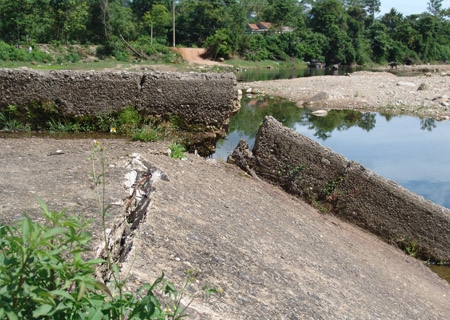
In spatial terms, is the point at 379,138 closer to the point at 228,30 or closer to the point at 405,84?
the point at 405,84

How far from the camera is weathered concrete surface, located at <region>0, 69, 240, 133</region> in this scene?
5.62 meters

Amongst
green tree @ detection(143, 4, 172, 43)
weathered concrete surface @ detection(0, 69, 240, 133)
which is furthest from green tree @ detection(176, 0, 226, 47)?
weathered concrete surface @ detection(0, 69, 240, 133)

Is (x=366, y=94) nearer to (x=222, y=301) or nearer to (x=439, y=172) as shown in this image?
(x=439, y=172)

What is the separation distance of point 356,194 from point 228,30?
51.0m

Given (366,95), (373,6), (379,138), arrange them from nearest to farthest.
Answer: (379,138) → (366,95) → (373,6)

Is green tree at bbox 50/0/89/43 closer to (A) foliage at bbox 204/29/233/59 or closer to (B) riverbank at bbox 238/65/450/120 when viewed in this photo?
(A) foliage at bbox 204/29/233/59

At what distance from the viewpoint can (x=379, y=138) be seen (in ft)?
51.8

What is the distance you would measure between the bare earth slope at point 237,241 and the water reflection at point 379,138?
9.63ft

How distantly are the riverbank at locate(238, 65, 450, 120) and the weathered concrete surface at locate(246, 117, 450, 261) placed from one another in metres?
14.9

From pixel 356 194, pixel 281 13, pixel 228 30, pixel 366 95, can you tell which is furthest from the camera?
pixel 281 13

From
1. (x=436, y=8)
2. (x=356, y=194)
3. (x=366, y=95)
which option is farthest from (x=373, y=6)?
(x=356, y=194)

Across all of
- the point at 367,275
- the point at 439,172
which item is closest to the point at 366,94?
the point at 439,172

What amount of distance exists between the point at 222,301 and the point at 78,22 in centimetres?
4279

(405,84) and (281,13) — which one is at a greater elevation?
(281,13)
